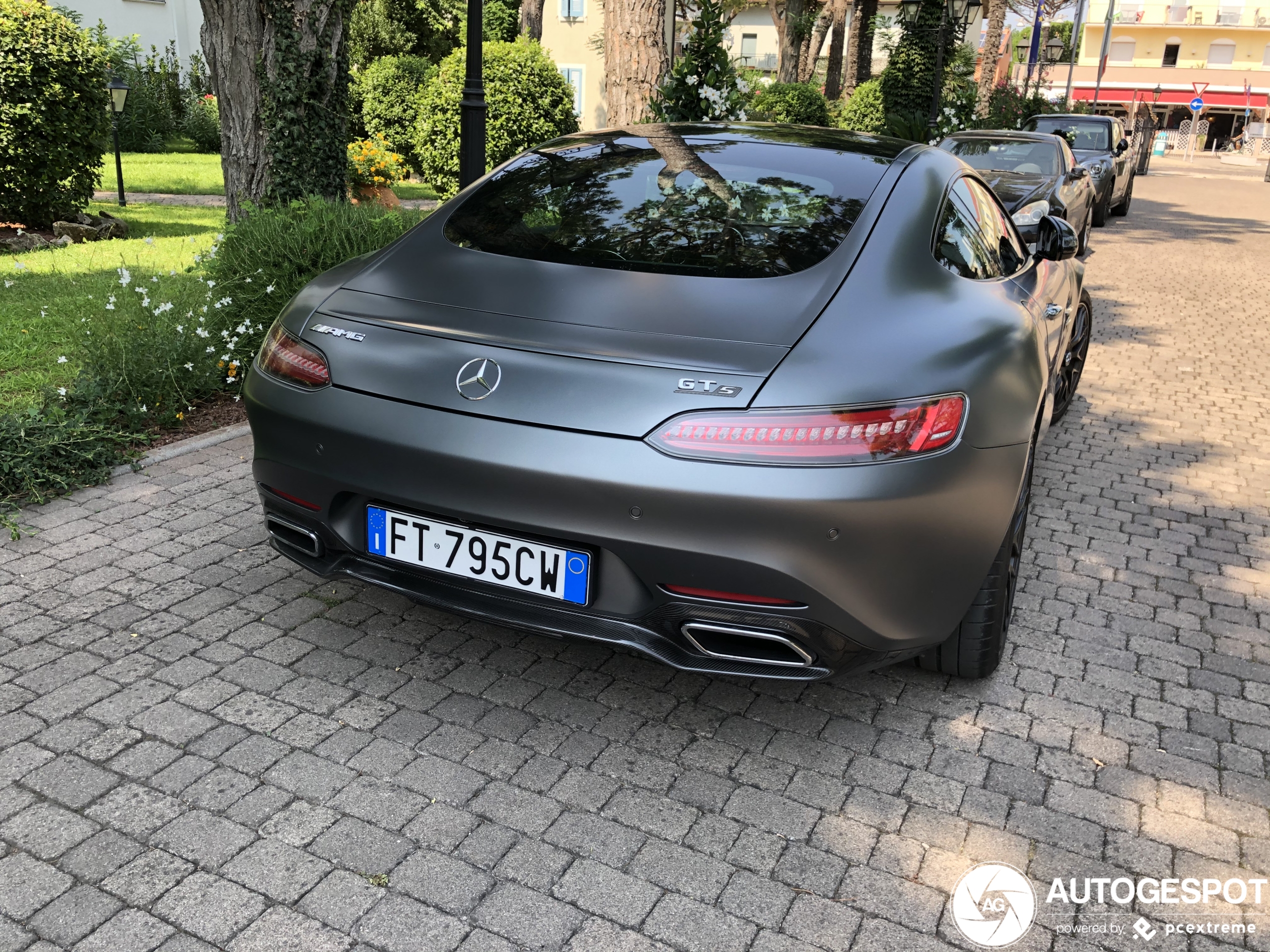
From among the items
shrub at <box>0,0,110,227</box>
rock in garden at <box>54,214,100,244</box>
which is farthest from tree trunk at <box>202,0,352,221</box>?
rock in garden at <box>54,214,100,244</box>

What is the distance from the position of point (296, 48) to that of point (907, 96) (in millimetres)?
16952

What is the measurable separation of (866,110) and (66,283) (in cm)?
1849

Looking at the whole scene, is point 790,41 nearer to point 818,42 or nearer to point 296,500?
point 818,42

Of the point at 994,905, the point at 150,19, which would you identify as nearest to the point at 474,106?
the point at 994,905

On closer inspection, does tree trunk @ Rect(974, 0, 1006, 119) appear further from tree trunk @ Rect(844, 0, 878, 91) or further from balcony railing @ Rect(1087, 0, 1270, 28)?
balcony railing @ Rect(1087, 0, 1270, 28)

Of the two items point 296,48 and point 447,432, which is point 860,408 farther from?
point 296,48

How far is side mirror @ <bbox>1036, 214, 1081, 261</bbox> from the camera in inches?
165

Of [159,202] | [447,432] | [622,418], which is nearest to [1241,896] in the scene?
[622,418]

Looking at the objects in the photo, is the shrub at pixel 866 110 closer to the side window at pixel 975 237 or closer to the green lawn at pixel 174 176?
the green lawn at pixel 174 176

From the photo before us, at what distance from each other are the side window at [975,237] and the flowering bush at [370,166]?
928 centimetres

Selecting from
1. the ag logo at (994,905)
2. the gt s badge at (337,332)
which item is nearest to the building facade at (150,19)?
the gt s badge at (337,332)

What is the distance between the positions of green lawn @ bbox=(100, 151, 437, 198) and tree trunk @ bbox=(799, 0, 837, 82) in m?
24.0

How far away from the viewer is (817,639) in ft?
8.34

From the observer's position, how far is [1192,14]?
7350 cm
